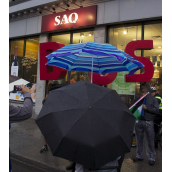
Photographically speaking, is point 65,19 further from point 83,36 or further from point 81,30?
point 83,36

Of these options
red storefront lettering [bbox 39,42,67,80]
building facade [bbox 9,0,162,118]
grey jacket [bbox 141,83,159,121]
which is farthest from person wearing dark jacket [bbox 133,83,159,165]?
red storefront lettering [bbox 39,42,67,80]

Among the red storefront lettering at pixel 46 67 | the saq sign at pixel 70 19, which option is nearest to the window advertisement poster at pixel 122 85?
the red storefront lettering at pixel 46 67

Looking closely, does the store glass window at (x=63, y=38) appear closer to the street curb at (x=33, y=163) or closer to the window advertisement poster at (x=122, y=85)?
the window advertisement poster at (x=122, y=85)

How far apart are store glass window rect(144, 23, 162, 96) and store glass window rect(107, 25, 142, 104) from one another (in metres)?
0.44

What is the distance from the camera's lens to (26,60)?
12320 millimetres

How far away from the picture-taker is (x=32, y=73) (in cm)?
1196

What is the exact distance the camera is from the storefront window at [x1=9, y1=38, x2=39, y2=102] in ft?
38.9

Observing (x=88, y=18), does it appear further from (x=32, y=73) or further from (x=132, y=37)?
(x=32, y=73)

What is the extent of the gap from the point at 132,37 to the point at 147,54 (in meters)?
1.08

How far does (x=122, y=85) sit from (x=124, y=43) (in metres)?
2.03

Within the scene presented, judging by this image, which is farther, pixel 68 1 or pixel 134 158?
pixel 68 1

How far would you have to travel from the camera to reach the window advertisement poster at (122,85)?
8.73 m

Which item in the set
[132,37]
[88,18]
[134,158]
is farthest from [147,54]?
[134,158]

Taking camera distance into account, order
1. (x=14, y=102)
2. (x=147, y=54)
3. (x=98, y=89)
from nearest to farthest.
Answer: (x=98, y=89), (x=147, y=54), (x=14, y=102)
